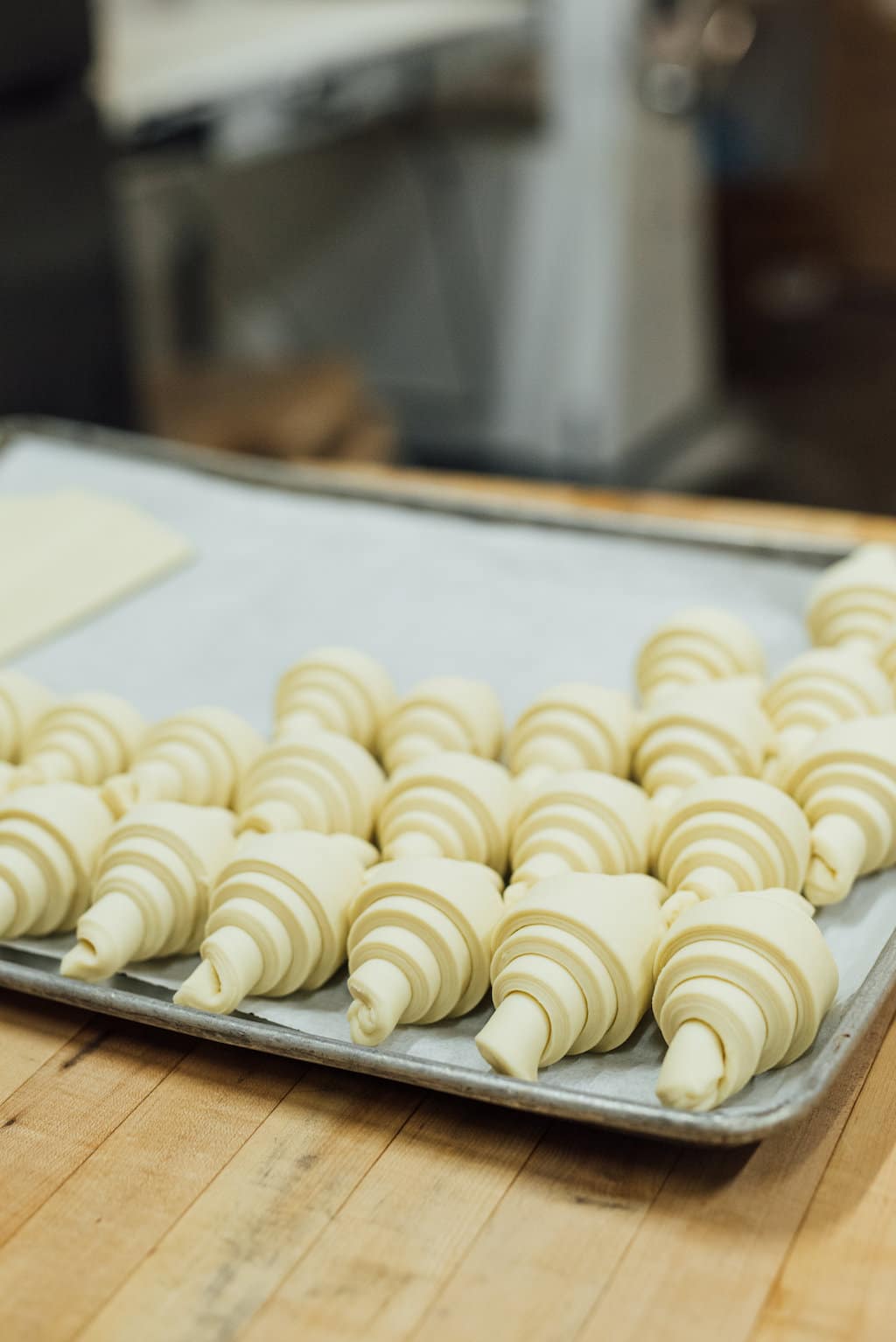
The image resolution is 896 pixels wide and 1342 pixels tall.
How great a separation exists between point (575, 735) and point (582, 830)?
4.0 inches

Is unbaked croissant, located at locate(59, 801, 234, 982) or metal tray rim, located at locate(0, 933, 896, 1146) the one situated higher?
unbaked croissant, located at locate(59, 801, 234, 982)

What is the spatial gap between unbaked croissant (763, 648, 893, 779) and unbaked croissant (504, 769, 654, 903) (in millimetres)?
93

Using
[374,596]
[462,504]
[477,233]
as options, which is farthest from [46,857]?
[477,233]

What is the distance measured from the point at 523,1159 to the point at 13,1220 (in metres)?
0.19

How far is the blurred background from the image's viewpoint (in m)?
2.28

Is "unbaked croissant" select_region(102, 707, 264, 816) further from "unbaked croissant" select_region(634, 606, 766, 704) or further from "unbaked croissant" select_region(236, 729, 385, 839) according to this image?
"unbaked croissant" select_region(634, 606, 766, 704)

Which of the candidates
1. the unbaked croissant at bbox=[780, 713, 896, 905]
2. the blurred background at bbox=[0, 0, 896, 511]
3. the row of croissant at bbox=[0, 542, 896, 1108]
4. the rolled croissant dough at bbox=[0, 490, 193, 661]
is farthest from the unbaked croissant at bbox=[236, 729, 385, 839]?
the blurred background at bbox=[0, 0, 896, 511]

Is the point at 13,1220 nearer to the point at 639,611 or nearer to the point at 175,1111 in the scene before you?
the point at 175,1111

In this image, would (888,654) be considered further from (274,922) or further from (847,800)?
(274,922)

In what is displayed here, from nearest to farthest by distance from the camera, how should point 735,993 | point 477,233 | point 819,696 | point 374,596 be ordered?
point 735,993 < point 819,696 < point 374,596 < point 477,233

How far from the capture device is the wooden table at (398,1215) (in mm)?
506

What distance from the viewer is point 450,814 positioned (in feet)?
2.26

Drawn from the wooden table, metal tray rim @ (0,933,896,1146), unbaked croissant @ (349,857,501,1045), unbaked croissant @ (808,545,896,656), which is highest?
unbaked croissant @ (808,545,896,656)

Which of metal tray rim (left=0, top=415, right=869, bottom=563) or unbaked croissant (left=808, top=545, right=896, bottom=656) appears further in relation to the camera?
metal tray rim (left=0, top=415, right=869, bottom=563)
